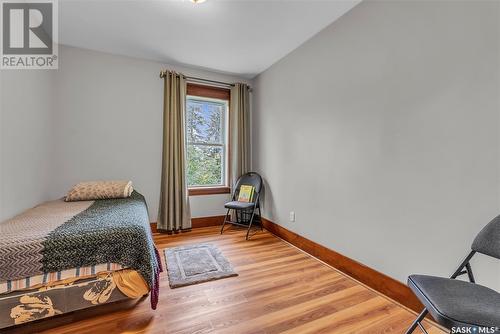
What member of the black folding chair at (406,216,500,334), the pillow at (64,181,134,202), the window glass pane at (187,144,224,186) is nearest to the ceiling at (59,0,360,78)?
the window glass pane at (187,144,224,186)

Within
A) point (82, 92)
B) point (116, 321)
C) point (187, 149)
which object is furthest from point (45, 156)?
point (116, 321)

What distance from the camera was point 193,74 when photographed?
340 centimetres

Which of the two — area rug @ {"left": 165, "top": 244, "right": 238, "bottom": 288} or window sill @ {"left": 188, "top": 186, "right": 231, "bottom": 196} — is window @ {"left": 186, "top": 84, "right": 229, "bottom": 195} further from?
area rug @ {"left": 165, "top": 244, "right": 238, "bottom": 288}

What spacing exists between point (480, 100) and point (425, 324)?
4.68 ft

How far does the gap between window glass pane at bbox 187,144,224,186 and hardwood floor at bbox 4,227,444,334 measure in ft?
5.61

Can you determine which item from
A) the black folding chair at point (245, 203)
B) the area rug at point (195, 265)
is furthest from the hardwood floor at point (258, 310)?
the black folding chair at point (245, 203)

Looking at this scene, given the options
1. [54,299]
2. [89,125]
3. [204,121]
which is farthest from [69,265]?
[204,121]

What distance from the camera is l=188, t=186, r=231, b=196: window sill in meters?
3.48

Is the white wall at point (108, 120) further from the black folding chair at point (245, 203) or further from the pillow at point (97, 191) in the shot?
the black folding chair at point (245, 203)

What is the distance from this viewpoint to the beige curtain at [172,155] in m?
3.18

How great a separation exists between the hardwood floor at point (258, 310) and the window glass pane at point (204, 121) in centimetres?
209

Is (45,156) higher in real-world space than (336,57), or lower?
lower

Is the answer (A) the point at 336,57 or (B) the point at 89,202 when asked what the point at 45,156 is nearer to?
(B) the point at 89,202

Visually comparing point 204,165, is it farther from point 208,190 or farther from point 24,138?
point 24,138
